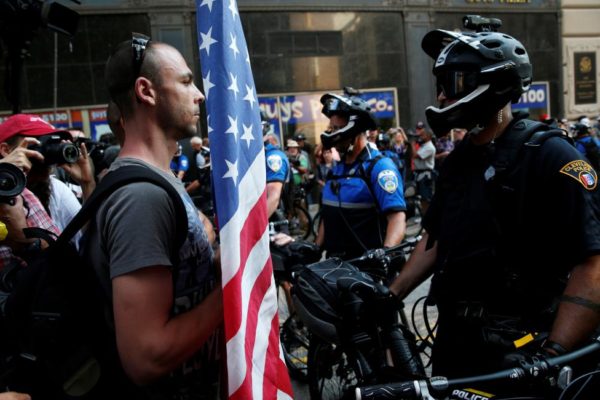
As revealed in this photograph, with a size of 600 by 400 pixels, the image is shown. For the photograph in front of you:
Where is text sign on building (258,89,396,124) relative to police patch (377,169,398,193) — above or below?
above

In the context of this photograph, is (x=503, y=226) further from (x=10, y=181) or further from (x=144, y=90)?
(x=10, y=181)

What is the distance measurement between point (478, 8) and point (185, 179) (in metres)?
12.2

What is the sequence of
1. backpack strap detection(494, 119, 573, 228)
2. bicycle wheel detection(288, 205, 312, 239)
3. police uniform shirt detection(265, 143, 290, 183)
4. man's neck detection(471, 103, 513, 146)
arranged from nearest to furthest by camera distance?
backpack strap detection(494, 119, 573, 228) → man's neck detection(471, 103, 513, 146) → police uniform shirt detection(265, 143, 290, 183) → bicycle wheel detection(288, 205, 312, 239)

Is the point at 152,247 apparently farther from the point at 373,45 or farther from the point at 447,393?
the point at 373,45

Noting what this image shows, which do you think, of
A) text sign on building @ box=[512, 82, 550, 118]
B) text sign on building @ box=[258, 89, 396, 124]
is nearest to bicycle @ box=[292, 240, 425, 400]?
text sign on building @ box=[258, 89, 396, 124]

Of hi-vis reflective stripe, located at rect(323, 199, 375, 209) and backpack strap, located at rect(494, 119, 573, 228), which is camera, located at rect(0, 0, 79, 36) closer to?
hi-vis reflective stripe, located at rect(323, 199, 375, 209)

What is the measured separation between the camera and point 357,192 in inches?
149

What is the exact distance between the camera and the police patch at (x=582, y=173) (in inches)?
74.9

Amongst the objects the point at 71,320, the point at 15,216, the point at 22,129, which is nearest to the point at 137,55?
the point at 71,320

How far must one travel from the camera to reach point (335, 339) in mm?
2328

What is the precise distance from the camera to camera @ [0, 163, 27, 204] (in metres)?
2.13

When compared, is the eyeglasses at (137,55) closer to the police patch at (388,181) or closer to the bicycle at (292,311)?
the bicycle at (292,311)

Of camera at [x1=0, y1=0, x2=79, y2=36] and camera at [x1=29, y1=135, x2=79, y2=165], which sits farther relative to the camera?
camera at [x1=0, y1=0, x2=79, y2=36]

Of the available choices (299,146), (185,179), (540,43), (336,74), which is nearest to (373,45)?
(336,74)
